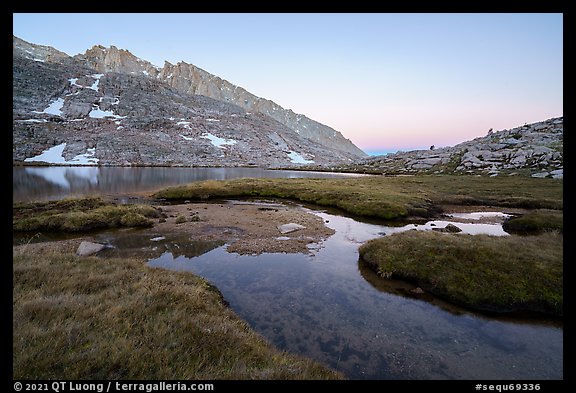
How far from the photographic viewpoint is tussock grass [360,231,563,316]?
14.2 metres

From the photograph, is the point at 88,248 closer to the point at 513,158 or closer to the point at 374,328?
the point at 374,328

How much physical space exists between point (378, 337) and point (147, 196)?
47408 millimetres

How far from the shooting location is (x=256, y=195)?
54562mm

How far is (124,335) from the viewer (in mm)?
7559

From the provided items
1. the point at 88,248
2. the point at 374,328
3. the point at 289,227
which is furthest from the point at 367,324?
the point at 88,248

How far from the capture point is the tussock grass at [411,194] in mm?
39312

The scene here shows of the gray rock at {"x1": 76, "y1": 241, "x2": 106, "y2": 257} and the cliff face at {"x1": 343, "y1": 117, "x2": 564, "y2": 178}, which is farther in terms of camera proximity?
the cliff face at {"x1": 343, "y1": 117, "x2": 564, "y2": 178}

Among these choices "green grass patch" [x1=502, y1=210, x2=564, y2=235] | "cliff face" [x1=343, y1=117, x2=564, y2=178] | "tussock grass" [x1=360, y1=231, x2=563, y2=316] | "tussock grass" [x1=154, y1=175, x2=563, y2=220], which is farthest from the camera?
"cliff face" [x1=343, y1=117, x2=564, y2=178]

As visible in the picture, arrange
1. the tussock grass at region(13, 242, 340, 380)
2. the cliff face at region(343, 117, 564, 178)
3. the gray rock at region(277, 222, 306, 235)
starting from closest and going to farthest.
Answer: the tussock grass at region(13, 242, 340, 380) → the gray rock at region(277, 222, 306, 235) → the cliff face at region(343, 117, 564, 178)

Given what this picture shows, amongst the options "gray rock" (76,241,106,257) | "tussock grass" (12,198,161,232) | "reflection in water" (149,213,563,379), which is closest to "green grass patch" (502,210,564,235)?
"reflection in water" (149,213,563,379)

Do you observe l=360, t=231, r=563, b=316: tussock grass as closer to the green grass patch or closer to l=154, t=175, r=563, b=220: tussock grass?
the green grass patch

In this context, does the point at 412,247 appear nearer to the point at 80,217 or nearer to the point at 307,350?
the point at 307,350

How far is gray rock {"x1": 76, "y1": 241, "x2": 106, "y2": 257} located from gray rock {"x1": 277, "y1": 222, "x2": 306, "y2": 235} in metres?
15.9

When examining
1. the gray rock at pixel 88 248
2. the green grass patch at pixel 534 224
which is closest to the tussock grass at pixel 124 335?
the gray rock at pixel 88 248
